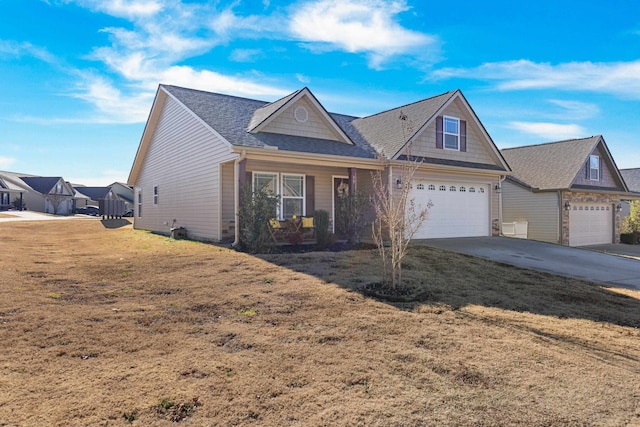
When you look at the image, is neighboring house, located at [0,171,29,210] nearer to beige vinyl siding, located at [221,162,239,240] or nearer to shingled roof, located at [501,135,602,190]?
beige vinyl siding, located at [221,162,239,240]

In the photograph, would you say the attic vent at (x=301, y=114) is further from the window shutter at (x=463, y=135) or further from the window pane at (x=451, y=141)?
the window shutter at (x=463, y=135)

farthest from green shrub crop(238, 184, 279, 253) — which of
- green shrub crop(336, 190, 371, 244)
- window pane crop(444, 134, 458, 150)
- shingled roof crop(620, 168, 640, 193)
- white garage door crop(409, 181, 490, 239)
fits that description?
shingled roof crop(620, 168, 640, 193)

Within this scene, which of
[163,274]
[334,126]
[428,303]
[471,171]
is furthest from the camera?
[471,171]

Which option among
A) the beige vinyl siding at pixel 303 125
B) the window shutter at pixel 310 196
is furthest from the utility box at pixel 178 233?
the beige vinyl siding at pixel 303 125

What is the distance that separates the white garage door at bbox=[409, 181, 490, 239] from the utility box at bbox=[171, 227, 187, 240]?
853cm

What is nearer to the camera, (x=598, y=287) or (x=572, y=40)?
(x=598, y=287)

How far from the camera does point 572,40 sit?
13367 millimetres

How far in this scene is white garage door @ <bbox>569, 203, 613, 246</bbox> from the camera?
67.8 ft

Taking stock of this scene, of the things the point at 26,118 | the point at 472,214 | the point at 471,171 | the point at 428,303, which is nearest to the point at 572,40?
the point at 471,171

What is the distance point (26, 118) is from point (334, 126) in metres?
18.2

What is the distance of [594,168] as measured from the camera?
2166cm

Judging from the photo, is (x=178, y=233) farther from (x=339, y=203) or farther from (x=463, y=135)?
(x=463, y=135)

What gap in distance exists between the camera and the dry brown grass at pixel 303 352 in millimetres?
3086

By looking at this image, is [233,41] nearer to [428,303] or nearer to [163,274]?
[163,274]
